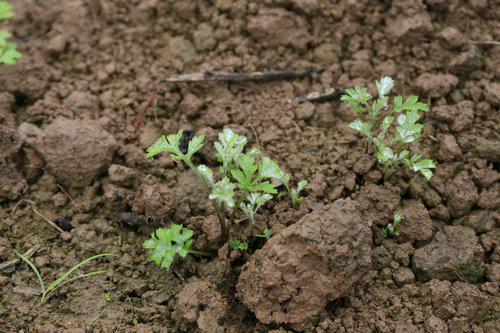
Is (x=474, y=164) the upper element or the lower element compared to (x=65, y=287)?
upper

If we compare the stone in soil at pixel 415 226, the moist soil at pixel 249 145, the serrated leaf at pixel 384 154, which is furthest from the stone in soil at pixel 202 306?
the serrated leaf at pixel 384 154

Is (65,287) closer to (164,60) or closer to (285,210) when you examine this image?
(285,210)

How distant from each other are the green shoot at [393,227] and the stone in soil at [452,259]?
0.19m

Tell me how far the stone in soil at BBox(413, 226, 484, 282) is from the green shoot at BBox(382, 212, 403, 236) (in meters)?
0.19

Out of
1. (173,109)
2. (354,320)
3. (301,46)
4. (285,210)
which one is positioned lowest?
(354,320)

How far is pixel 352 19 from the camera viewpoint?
12.1 ft

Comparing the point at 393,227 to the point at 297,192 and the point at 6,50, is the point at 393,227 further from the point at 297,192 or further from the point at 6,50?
the point at 6,50

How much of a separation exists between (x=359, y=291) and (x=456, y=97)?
1908 mm

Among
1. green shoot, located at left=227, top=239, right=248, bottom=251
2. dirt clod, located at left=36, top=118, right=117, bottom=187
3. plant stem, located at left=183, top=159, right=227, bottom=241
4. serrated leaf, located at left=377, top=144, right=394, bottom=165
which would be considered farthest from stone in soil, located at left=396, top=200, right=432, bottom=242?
dirt clod, located at left=36, top=118, right=117, bottom=187

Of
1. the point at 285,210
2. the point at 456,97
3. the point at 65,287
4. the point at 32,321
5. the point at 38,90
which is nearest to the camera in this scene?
the point at 32,321

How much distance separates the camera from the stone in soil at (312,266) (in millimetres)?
2266

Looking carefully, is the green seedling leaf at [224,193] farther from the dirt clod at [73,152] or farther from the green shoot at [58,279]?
the dirt clod at [73,152]

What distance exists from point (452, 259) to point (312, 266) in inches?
40.8

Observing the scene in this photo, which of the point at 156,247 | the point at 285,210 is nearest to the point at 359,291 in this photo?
the point at 285,210
